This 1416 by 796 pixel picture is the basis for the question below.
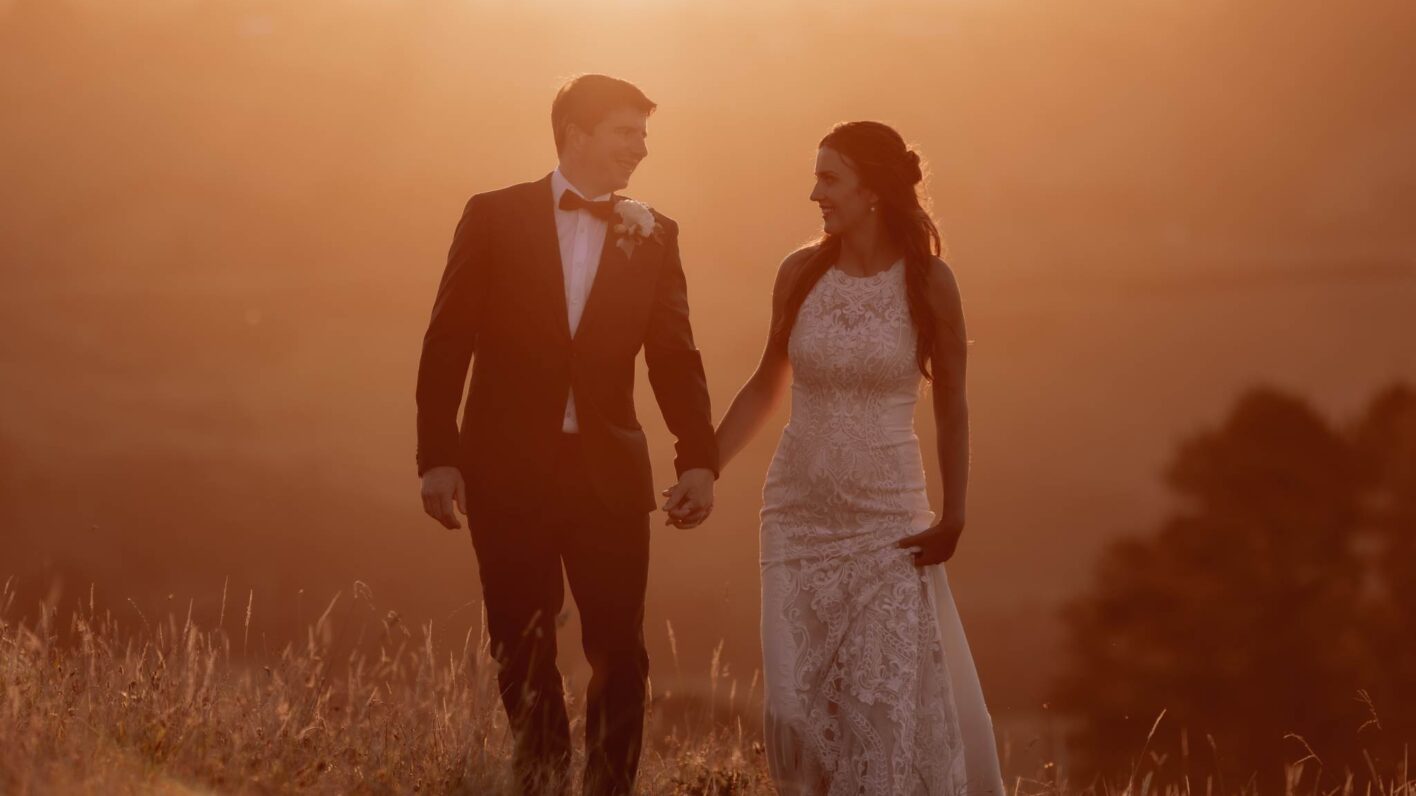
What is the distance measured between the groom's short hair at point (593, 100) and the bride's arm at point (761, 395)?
1.04m

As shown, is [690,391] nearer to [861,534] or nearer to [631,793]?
[861,534]

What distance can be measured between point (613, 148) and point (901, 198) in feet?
4.13

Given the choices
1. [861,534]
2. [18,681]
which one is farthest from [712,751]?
[18,681]

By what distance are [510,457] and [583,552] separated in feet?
1.54

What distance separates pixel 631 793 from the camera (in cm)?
579

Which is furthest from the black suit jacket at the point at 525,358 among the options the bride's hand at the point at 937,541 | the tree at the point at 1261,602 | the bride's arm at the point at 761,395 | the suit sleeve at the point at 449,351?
the tree at the point at 1261,602

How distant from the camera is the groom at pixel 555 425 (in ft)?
18.5

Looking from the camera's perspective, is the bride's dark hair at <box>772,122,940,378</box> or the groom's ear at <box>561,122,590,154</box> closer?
the groom's ear at <box>561,122,590,154</box>

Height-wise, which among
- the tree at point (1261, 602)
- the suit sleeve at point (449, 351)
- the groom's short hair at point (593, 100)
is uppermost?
the groom's short hair at point (593, 100)

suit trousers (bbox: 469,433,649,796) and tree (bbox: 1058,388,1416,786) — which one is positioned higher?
suit trousers (bbox: 469,433,649,796)

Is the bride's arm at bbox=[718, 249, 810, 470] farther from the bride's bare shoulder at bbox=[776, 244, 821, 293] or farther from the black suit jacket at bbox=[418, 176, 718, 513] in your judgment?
the black suit jacket at bbox=[418, 176, 718, 513]

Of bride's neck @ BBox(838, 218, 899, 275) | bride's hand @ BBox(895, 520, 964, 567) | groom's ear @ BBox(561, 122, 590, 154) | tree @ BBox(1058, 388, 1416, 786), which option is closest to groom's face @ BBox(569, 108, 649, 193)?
groom's ear @ BBox(561, 122, 590, 154)

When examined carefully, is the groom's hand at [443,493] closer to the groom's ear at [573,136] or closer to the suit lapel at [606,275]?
the suit lapel at [606,275]

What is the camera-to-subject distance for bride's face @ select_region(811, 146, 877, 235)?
19.8 feet
